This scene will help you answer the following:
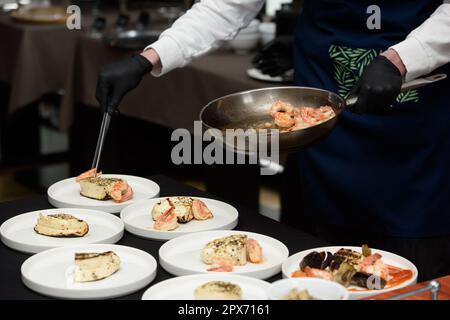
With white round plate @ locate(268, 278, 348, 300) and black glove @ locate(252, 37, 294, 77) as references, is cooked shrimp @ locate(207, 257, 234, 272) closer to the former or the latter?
white round plate @ locate(268, 278, 348, 300)

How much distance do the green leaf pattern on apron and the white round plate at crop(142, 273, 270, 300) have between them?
33.6 inches

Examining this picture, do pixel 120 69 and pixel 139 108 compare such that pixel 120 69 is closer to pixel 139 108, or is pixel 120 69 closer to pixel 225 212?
pixel 225 212

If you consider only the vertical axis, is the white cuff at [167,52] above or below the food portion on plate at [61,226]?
above

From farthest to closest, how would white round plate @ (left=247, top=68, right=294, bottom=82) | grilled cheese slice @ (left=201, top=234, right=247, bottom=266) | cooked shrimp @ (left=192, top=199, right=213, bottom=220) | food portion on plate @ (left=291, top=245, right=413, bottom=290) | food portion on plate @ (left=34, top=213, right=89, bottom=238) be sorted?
white round plate @ (left=247, top=68, right=294, bottom=82) → cooked shrimp @ (left=192, top=199, right=213, bottom=220) → food portion on plate @ (left=34, top=213, right=89, bottom=238) → grilled cheese slice @ (left=201, top=234, right=247, bottom=266) → food portion on plate @ (left=291, top=245, right=413, bottom=290)

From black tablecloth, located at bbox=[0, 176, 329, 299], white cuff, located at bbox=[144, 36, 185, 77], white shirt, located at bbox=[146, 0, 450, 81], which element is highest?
white shirt, located at bbox=[146, 0, 450, 81]

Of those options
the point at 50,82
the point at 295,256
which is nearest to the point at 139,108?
the point at 50,82

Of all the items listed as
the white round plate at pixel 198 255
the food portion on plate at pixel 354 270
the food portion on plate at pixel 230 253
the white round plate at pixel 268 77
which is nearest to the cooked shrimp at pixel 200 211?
the white round plate at pixel 198 255

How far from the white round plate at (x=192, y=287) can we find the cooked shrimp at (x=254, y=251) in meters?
0.11

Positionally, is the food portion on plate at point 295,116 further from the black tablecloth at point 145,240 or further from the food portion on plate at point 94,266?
the food portion on plate at point 94,266

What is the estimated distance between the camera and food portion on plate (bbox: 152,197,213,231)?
1.76m

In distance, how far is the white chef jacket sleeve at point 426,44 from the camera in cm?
193

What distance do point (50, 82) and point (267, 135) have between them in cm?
266

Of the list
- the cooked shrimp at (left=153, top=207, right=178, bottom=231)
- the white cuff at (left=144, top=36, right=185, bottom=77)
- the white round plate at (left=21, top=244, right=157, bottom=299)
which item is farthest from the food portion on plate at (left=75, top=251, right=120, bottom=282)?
the white cuff at (left=144, top=36, right=185, bottom=77)
